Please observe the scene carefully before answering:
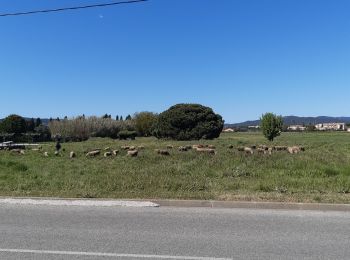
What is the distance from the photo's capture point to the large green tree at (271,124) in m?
35.2

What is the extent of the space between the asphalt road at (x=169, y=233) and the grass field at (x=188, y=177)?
1619mm

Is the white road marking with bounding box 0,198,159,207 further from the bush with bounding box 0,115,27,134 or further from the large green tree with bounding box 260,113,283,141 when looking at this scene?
the bush with bounding box 0,115,27,134

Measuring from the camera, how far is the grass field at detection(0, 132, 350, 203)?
1165cm

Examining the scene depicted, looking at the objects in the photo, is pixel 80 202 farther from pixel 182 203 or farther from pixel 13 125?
pixel 13 125

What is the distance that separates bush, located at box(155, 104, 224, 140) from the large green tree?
22.3 feet

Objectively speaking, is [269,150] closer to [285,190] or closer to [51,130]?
[285,190]

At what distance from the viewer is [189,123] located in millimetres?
41469

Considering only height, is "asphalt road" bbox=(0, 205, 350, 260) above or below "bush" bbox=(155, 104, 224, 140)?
below

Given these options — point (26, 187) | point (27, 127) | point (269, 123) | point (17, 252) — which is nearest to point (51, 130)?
point (27, 127)

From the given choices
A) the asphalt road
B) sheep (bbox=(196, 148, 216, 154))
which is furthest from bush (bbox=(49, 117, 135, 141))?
the asphalt road

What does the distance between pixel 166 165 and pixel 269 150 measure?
17.7 ft

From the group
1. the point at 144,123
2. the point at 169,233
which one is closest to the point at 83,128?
the point at 144,123

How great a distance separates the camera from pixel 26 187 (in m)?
12.8

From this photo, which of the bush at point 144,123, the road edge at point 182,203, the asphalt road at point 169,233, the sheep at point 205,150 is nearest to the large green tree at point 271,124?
the sheep at point 205,150
